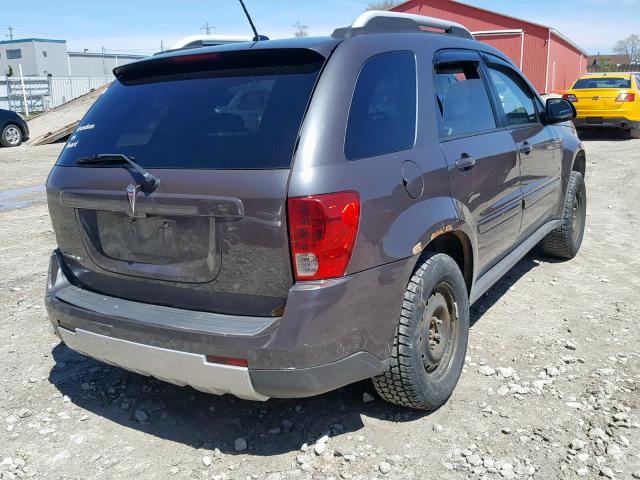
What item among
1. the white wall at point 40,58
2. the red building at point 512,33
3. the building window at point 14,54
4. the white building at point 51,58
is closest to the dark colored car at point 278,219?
the red building at point 512,33

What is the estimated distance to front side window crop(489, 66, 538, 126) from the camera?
4.13m

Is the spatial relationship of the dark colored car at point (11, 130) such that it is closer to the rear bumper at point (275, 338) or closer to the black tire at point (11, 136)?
the black tire at point (11, 136)

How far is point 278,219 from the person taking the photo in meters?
2.34

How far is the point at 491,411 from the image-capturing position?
310 centimetres

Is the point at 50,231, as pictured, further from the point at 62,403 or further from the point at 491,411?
the point at 491,411

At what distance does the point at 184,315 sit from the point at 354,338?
727mm

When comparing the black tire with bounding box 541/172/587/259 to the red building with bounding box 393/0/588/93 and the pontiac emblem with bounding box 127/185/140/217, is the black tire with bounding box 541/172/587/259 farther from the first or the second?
the red building with bounding box 393/0/588/93

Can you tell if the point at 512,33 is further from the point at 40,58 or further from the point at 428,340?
the point at 40,58

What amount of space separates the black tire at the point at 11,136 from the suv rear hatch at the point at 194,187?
15.7 meters

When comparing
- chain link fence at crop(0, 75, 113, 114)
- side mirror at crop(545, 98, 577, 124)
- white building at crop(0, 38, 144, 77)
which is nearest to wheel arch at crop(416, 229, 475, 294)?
side mirror at crop(545, 98, 577, 124)

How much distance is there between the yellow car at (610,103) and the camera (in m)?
14.0

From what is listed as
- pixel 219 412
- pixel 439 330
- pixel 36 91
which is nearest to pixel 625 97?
pixel 439 330

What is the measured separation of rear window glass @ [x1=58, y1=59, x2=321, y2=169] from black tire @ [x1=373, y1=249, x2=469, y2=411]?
91 centimetres

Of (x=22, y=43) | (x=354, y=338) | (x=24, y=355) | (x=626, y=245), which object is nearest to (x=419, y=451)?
(x=354, y=338)
